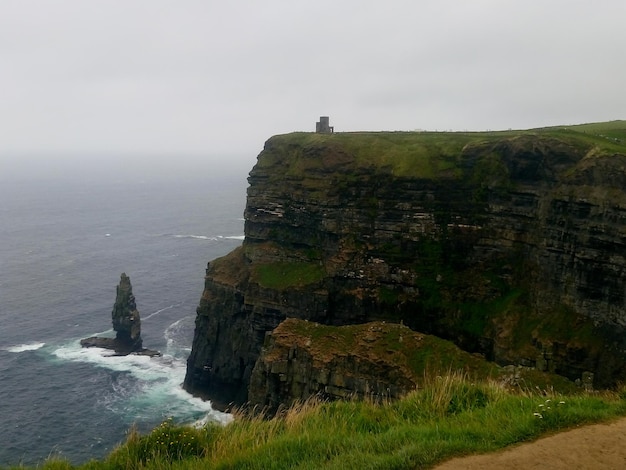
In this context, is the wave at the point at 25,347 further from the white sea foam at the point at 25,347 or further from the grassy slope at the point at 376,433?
the grassy slope at the point at 376,433

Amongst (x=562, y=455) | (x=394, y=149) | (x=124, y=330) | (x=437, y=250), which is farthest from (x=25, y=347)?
(x=562, y=455)

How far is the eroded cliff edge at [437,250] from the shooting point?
43.1 meters

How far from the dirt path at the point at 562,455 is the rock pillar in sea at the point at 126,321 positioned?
222 ft

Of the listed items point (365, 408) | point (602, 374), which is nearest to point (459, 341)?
point (602, 374)

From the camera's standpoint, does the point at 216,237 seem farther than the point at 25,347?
Yes

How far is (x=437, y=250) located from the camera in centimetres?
5388

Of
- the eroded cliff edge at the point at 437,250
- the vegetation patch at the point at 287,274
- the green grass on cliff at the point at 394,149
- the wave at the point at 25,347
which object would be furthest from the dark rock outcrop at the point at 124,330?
the green grass on cliff at the point at 394,149

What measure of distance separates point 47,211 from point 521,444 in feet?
650

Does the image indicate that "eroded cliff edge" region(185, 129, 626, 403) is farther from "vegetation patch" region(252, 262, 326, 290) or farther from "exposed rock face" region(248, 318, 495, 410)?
"exposed rock face" region(248, 318, 495, 410)

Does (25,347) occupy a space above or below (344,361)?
below

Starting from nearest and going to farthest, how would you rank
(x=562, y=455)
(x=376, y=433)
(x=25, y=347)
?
(x=562, y=455), (x=376, y=433), (x=25, y=347)

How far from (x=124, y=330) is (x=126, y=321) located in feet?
4.22

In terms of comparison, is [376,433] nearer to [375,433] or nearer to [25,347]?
[375,433]

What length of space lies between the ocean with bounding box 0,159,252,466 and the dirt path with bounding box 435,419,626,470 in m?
7.66
